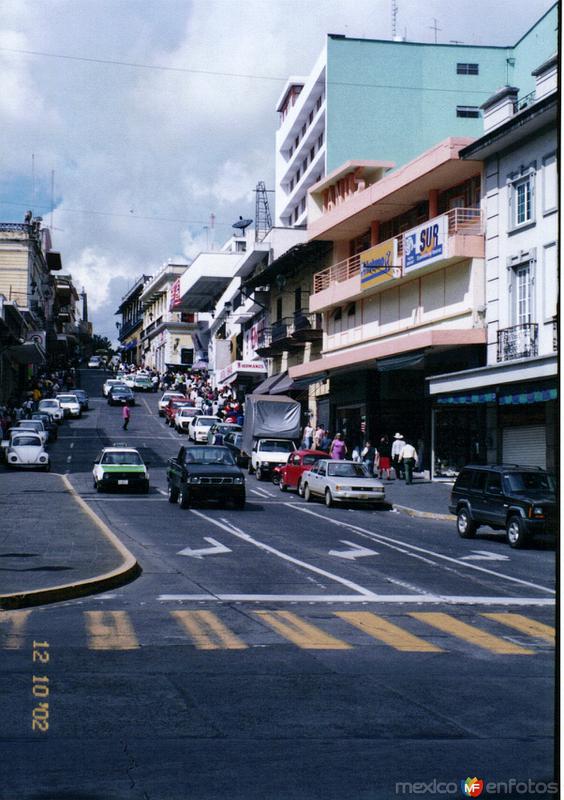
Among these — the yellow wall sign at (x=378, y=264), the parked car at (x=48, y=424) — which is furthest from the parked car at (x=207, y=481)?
the parked car at (x=48, y=424)

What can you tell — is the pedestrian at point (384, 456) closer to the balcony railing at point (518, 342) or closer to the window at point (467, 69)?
the balcony railing at point (518, 342)

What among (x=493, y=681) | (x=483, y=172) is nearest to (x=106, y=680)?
(x=493, y=681)

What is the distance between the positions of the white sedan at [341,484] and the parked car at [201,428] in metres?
22.2

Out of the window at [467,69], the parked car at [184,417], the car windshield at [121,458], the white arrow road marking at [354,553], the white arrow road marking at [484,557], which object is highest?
the window at [467,69]

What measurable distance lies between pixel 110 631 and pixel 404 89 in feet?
169

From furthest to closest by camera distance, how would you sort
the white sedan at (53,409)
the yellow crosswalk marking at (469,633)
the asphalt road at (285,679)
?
the white sedan at (53,409) < the yellow crosswalk marking at (469,633) < the asphalt road at (285,679)

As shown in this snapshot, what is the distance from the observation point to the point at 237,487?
3005cm

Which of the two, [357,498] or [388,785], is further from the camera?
[357,498]

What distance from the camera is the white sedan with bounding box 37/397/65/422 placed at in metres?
65.6

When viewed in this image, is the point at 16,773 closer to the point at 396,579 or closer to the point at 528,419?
the point at 396,579

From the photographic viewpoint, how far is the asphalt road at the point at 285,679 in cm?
689

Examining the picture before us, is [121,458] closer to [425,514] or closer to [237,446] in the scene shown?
[425,514]

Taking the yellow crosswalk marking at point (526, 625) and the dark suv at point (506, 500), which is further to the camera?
the dark suv at point (506, 500)

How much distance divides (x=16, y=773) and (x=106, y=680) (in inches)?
117
